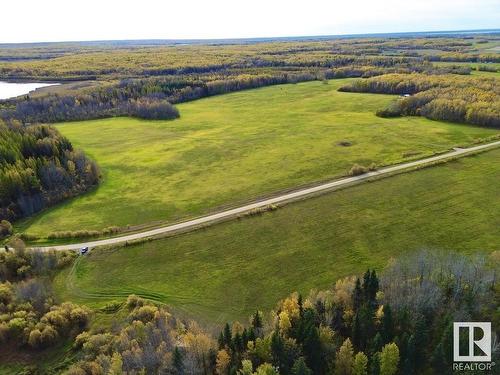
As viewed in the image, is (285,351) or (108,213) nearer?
(285,351)

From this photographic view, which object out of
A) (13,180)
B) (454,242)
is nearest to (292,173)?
(454,242)

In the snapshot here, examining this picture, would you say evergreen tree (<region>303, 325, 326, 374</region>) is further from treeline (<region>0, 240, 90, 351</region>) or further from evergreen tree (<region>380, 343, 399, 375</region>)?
treeline (<region>0, 240, 90, 351</region>)

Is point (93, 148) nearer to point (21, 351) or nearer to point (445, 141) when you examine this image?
point (21, 351)

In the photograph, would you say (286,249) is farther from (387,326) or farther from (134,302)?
(387,326)

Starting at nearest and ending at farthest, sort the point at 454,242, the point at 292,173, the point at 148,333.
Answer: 1. the point at 148,333
2. the point at 454,242
3. the point at 292,173

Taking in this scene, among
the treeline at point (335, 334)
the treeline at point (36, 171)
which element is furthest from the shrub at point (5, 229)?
the treeline at point (335, 334)

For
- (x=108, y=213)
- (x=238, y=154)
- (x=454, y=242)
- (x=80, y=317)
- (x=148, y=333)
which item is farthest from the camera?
(x=238, y=154)
